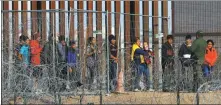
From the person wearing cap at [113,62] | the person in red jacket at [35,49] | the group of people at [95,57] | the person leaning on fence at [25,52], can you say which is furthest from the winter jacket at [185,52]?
the person leaning on fence at [25,52]

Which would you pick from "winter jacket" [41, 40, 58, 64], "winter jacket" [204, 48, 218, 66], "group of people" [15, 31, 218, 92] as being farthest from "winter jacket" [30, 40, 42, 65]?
"winter jacket" [204, 48, 218, 66]

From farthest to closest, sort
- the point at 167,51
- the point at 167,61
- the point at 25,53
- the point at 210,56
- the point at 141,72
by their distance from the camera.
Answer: the point at 210,56
the point at 167,51
the point at 167,61
the point at 141,72
the point at 25,53

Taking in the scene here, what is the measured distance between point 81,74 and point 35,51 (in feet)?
3.78

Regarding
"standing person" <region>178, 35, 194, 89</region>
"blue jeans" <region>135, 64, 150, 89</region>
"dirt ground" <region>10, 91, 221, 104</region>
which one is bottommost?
"dirt ground" <region>10, 91, 221, 104</region>

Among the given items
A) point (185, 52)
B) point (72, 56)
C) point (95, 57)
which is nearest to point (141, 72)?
point (95, 57)

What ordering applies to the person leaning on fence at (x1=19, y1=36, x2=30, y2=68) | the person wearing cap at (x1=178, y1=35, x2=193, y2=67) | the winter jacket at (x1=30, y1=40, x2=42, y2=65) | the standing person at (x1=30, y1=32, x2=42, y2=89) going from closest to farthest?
the standing person at (x1=30, y1=32, x2=42, y2=89), the person leaning on fence at (x1=19, y1=36, x2=30, y2=68), the winter jacket at (x1=30, y1=40, x2=42, y2=65), the person wearing cap at (x1=178, y1=35, x2=193, y2=67)

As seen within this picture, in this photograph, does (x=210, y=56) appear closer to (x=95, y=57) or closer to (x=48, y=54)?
(x=95, y=57)

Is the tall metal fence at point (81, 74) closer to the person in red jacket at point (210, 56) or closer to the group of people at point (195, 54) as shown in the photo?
the group of people at point (195, 54)

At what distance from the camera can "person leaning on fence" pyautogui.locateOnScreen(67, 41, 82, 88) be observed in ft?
35.7

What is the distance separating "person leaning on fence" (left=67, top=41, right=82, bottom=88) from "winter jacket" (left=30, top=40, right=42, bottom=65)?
0.63 meters

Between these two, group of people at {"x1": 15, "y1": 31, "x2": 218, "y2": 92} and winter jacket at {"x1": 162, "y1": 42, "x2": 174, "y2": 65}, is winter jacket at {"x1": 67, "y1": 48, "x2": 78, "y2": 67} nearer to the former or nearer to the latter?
group of people at {"x1": 15, "y1": 31, "x2": 218, "y2": 92}

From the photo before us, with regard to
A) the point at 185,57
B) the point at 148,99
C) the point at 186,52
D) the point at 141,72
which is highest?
the point at 186,52

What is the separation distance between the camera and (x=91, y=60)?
461 inches

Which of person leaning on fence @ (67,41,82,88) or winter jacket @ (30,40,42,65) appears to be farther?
winter jacket @ (30,40,42,65)
